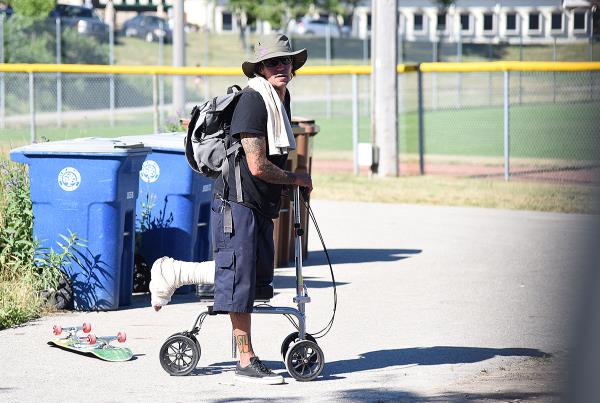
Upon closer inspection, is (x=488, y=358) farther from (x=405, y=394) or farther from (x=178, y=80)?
(x=178, y=80)

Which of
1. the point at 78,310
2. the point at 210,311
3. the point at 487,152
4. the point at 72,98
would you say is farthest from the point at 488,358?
the point at 72,98

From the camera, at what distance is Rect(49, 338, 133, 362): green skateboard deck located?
685 cm

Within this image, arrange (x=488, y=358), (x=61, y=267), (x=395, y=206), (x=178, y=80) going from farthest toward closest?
(x=178, y=80)
(x=395, y=206)
(x=61, y=267)
(x=488, y=358)

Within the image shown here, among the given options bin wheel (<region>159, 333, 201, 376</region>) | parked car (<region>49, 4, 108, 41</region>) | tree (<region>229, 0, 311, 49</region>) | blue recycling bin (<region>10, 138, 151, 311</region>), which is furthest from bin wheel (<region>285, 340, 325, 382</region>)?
tree (<region>229, 0, 311, 49</region>)

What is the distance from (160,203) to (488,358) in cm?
318

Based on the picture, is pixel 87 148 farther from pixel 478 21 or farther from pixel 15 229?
pixel 478 21

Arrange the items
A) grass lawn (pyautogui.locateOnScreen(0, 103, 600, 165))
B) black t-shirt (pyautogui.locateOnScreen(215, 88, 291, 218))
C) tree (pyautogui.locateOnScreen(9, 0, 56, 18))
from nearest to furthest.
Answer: black t-shirt (pyautogui.locateOnScreen(215, 88, 291, 218)), grass lawn (pyautogui.locateOnScreen(0, 103, 600, 165)), tree (pyautogui.locateOnScreen(9, 0, 56, 18))

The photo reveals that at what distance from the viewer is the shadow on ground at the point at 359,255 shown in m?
11.1

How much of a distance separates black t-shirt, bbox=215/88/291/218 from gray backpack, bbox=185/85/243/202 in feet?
0.11

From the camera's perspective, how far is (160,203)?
905cm

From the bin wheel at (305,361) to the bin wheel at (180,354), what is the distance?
51cm

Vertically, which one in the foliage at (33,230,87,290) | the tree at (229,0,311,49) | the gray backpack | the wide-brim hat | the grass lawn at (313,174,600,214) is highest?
the tree at (229,0,311,49)

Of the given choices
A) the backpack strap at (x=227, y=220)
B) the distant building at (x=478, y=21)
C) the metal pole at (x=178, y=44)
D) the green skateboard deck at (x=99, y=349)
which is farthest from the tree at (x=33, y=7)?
the backpack strap at (x=227, y=220)

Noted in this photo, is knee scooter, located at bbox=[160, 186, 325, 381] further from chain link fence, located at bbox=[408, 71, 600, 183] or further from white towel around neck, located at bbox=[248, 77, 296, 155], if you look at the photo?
chain link fence, located at bbox=[408, 71, 600, 183]
